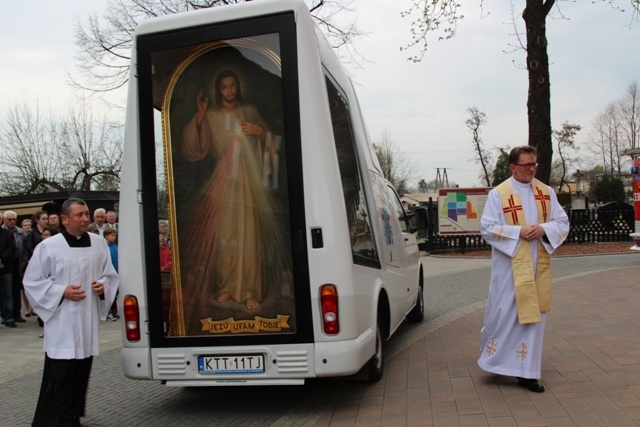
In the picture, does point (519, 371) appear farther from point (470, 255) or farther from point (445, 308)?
point (470, 255)

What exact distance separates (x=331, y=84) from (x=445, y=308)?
6174 millimetres

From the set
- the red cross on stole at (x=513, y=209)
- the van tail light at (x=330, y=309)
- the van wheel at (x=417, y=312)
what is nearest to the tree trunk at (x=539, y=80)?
the van wheel at (x=417, y=312)

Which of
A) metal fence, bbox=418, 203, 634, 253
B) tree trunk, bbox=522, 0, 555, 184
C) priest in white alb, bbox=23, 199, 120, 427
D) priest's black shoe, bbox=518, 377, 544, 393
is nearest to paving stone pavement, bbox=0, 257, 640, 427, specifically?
priest's black shoe, bbox=518, 377, 544, 393

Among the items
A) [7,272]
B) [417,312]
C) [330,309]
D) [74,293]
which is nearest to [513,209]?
[330,309]

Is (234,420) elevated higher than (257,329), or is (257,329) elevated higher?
(257,329)

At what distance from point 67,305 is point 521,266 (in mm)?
3724

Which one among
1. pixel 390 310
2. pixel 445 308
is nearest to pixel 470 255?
pixel 445 308

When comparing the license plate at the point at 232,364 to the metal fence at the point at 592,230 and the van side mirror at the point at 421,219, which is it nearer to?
the van side mirror at the point at 421,219

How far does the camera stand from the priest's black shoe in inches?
203

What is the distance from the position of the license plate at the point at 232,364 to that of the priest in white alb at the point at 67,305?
2.82 ft

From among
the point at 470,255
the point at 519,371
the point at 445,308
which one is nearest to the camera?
the point at 519,371

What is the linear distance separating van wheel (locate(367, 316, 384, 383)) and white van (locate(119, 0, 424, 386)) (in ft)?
2.22

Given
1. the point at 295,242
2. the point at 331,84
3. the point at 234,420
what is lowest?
the point at 234,420

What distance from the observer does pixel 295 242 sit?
15.2 ft
